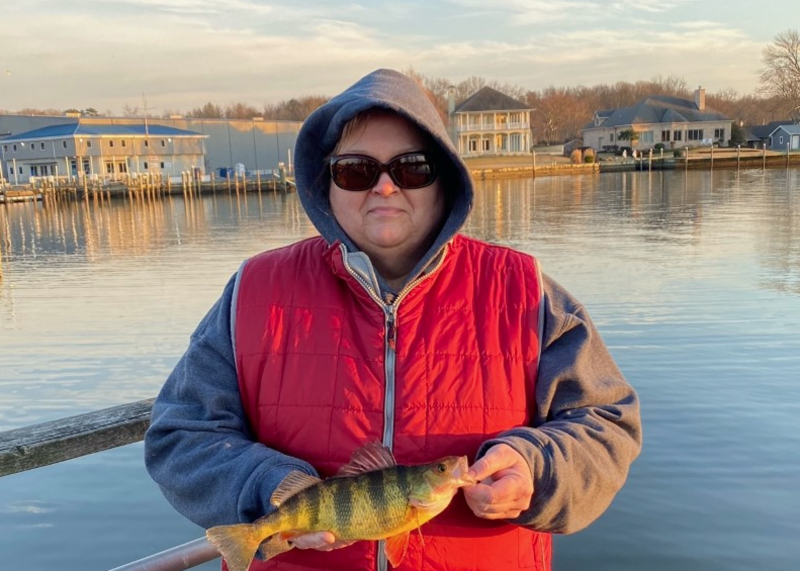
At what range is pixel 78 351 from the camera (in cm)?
1227

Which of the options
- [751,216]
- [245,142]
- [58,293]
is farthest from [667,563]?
[245,142]

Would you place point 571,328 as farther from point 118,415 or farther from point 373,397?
point 118,415

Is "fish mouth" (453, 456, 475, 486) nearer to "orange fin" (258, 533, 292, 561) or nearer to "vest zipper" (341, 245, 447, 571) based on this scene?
"vest zipper" (341, 245, 447, 571)

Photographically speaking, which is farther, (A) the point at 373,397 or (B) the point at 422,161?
(B) the point at 422,161

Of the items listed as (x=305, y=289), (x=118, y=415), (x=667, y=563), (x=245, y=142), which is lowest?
(x=667, y=563)

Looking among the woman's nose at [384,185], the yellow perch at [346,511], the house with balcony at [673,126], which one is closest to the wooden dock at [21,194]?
the woman's nose at [384,185]

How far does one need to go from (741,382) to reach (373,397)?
8.51 metres

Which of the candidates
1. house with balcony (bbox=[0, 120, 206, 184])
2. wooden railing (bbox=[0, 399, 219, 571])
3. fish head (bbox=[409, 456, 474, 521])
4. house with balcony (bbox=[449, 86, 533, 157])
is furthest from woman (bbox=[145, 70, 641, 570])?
house with balcony (bbox=[449, 86, 533, 157])

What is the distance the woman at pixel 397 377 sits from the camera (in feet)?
7.66

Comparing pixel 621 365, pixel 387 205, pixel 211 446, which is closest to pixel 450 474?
pixel 211 446

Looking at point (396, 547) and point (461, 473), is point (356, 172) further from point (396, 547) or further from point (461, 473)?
point (396, 547)

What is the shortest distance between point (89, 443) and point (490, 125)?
8532 cm

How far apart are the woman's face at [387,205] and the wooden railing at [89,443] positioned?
4.66ft

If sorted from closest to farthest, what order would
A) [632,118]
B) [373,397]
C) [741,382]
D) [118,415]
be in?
[373,397], [118,415], [741,382], [632,118]
